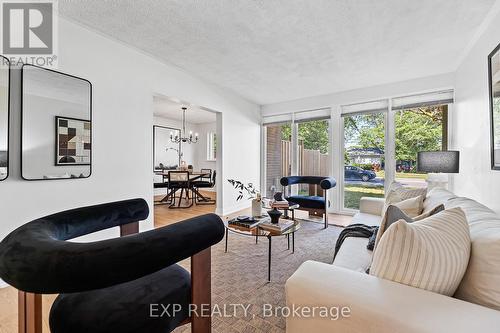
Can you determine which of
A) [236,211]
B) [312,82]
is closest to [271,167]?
[236,211]

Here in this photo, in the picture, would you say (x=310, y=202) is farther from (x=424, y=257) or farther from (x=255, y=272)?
(x=424, y=257)

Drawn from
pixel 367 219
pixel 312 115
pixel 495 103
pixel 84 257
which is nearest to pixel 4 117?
pixel 84 257

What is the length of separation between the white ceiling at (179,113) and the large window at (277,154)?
1.50m

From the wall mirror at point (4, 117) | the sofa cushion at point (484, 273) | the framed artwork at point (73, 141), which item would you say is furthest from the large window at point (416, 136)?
the wall mirror at point (4, 117)

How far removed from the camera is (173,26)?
228 cm

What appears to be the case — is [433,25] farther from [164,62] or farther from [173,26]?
[164,62]

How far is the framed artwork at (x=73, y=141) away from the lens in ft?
7.04

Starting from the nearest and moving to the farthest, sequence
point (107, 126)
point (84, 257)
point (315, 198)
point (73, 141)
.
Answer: point (84, 257) < point (73, 141) < point (107, 126) < point (315, 198)

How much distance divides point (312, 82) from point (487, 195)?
2731mm

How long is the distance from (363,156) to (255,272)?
3.15 meters

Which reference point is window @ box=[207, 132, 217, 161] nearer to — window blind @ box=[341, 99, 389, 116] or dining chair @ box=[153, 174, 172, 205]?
dining chair @ box=[153, 174, 172, 205]

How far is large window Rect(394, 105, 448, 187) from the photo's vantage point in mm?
3508

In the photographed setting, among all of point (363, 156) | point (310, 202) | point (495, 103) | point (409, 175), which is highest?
point (495, 103)

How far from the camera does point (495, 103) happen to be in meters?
1.89
